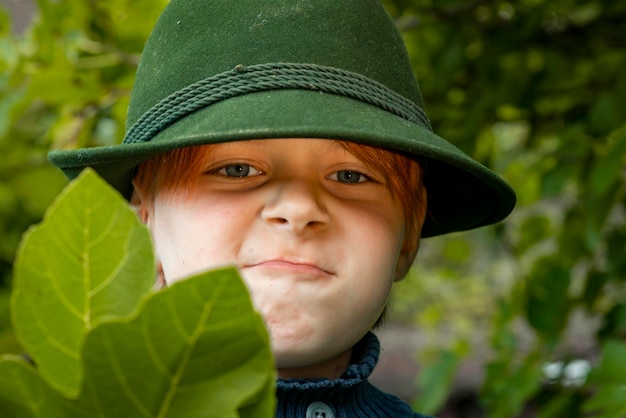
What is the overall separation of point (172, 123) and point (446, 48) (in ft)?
3.64

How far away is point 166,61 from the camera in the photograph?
3.66ft

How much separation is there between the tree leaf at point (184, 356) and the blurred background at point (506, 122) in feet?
3.85

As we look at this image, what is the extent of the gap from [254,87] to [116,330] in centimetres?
62

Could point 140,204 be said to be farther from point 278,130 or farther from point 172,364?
point 172,364

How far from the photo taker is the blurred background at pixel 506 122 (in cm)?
175

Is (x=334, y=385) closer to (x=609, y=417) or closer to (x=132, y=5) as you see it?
(x=609, y=417)

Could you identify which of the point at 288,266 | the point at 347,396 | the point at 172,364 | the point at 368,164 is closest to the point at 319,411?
the point at 347,396

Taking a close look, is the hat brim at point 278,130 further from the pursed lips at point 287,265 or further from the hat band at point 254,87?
the pursed lips at point 287,265

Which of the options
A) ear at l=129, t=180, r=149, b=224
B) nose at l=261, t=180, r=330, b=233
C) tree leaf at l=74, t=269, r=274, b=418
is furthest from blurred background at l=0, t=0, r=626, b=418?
tree leaf at l=74, t=269, r=274, b=418

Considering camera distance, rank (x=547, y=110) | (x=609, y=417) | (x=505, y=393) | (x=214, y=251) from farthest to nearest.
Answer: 1. (x=547, y=110)
2. (x=505, y=393)
3. (x=609, y=417)
4. (x=214, y=251)

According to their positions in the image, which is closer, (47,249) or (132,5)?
(47,249)

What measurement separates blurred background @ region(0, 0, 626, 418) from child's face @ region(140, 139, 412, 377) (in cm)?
64

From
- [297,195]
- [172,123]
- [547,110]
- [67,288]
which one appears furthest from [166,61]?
[547,110]

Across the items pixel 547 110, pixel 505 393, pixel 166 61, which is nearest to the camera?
pixel 166 61
